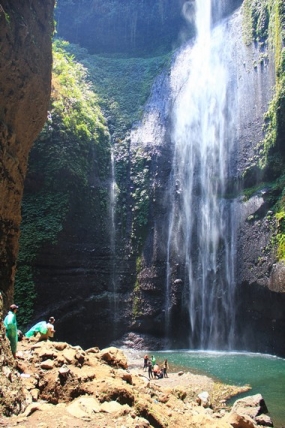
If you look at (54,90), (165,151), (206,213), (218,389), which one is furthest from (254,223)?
(54,90)

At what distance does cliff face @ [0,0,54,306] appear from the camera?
27.7 ft

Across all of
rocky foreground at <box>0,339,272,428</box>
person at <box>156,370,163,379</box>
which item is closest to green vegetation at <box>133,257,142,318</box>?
person at <box>156,370,163,379</box>

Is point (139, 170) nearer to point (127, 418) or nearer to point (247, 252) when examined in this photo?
point (247, 252)

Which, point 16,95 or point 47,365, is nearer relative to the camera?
point 47,365

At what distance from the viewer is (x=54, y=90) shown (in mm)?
20703

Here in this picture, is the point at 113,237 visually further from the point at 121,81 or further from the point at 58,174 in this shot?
the point at 121,81

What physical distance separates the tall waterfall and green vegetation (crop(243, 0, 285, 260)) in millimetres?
2141

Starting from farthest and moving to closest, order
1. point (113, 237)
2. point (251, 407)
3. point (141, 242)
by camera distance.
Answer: point (141, 242)
point (113, 237)
point (251, 407)

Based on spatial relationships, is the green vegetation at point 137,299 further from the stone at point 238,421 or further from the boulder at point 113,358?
the stone at point 238,421

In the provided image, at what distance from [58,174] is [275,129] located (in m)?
10.8

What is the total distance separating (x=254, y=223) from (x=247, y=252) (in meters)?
1.40

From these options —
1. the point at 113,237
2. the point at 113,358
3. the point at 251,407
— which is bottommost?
the point at 251,407

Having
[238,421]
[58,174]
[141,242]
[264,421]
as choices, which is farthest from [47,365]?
[141,242]

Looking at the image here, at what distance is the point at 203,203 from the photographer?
2073cm
